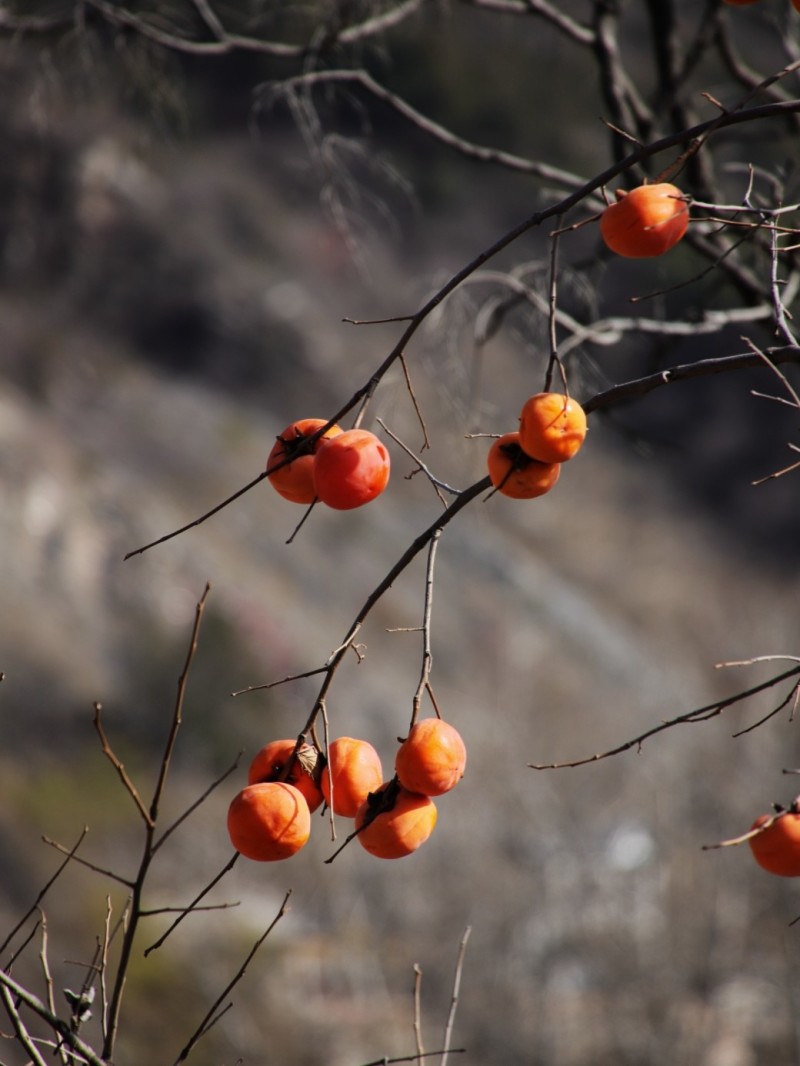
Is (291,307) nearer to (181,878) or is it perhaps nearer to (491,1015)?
(181,878)

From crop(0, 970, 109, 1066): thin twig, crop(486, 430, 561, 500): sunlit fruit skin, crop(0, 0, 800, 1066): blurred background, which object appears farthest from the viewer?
crop(0, 0, 800, 1066): blurred background

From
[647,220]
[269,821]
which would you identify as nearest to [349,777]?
[269,821]

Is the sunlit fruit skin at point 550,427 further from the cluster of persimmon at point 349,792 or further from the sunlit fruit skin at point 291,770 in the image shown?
the sunlit fruit skin at point 291,770

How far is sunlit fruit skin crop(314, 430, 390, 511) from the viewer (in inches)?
52.4

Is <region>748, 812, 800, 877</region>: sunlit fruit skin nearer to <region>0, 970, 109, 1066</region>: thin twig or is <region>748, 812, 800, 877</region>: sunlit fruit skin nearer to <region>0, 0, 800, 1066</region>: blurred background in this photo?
<region>0, 970, 109, 1066</region>: thin twig

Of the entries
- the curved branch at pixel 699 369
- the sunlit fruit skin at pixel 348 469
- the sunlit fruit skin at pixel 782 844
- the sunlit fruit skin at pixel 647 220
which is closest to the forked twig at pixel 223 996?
the sunlit fruit skin at pixel 348 469

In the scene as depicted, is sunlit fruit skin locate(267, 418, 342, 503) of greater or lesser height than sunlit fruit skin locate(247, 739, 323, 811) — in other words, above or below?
above

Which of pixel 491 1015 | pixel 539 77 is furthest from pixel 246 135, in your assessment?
pixel 491 1015

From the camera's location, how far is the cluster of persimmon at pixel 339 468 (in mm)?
1330

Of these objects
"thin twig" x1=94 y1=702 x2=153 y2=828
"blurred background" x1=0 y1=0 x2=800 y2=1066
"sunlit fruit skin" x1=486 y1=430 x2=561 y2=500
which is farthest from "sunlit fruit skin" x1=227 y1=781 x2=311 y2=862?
"blurred background" x1=0 y1=0 x2=800 y2=1066

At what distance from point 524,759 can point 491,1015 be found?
7.59 feet

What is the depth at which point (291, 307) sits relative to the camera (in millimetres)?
16125

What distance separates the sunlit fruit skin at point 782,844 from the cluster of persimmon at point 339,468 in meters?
0.63

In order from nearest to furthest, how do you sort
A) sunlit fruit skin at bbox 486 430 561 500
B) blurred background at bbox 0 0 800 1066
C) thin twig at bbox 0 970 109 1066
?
thin twig at bbox 0 970 109 1066 < sunlit fruit skin at bbox 486 430 561 500 < blurred background at bbox 0 0 800 1066
